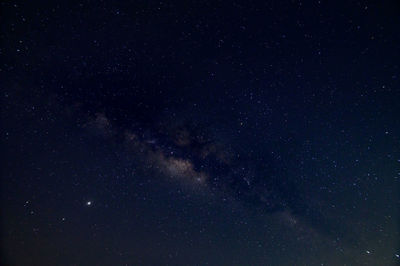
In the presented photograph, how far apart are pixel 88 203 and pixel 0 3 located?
6.14 m

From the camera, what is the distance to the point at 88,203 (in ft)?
25.3

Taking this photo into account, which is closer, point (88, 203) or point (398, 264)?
point (398, 264)

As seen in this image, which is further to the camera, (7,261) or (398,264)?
(7,261)

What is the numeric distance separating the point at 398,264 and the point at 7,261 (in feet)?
45.5

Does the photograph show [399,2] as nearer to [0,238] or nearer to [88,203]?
[88,203]

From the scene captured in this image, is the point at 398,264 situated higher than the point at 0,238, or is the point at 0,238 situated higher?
the point at 398,264

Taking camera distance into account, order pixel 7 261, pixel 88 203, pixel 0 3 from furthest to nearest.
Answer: pixel 7 261, pixel 88 203, pixel 0 3

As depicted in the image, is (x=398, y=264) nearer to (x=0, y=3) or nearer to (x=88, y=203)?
(x=88, y=203)

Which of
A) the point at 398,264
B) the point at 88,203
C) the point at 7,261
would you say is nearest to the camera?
the point at 398,264

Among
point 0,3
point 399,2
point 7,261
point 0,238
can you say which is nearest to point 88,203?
point 0,238

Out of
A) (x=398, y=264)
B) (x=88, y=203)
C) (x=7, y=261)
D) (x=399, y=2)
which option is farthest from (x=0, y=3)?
(x=398, y=264)

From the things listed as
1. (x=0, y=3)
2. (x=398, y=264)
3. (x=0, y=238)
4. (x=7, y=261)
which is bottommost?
(x=7, y=261)

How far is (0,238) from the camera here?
308 inches

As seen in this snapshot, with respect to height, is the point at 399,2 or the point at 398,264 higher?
the point at 399,2
